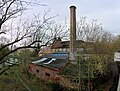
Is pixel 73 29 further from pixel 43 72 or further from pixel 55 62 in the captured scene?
pixel 43 72

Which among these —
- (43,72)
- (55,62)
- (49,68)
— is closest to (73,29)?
(55,62)

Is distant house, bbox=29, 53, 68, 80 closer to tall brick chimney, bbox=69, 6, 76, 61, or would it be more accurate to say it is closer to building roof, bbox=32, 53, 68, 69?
building roof, bbox=32, 53, 68, 69

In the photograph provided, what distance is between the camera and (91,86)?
70.0 ft

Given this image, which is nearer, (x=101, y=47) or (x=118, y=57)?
(x=118, y=57)

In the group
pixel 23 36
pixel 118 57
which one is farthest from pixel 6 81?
pixel 118 57

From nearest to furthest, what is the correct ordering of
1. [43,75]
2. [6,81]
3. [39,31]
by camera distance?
1. [39,31]
2. [6,81]
3. [43,75]

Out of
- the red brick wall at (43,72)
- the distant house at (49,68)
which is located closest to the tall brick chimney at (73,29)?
the distant house at (49,68)

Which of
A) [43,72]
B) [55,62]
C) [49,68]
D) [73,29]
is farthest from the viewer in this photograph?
[43,72]

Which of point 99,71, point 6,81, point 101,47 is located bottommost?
point 6,81

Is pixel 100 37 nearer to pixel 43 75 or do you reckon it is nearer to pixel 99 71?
pixel 99 71

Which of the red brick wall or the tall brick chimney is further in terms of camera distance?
the tall brick chimney

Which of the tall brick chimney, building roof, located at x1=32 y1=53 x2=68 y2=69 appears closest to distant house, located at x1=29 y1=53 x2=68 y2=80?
building roof, located at x1=32 y1=53 x2=68 y2=69

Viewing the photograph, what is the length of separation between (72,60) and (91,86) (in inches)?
144

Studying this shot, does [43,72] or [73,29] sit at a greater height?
[73,29]
